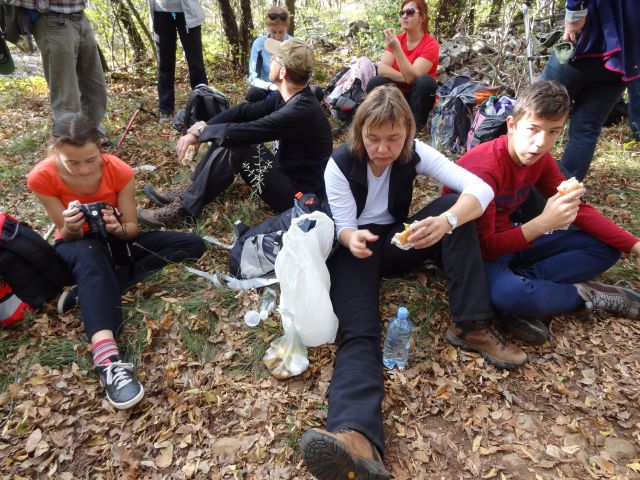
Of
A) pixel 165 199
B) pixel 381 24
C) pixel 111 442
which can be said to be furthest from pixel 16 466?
pixel 381 24

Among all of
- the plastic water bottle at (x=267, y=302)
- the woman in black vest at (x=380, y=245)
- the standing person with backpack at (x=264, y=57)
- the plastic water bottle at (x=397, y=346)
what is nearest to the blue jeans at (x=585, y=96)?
the woman in black vest at (x=380, y=245)

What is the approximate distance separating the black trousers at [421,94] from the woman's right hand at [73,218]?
12.9ft

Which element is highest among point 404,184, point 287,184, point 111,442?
point 404,184

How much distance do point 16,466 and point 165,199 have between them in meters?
2.48

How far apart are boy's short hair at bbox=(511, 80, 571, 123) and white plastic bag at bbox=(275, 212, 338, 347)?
1.44 m

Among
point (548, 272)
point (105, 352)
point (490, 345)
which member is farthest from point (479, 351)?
point (105, 352)

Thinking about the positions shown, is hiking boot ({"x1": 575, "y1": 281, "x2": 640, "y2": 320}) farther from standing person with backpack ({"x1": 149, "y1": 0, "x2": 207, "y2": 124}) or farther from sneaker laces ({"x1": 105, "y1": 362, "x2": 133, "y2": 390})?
standing person with backpack ({"x1": 149, "y1": 0, "x2": 207, "y2": 124})

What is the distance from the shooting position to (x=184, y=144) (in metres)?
3.58

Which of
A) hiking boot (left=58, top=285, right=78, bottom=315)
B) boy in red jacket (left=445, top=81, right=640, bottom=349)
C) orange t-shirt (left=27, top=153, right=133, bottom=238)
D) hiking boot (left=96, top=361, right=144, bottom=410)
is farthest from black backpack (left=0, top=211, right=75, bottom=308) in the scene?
boy in red jacket (left=445, top=81, right=640, bottom=349)

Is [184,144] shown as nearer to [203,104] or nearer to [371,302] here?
[203,104]

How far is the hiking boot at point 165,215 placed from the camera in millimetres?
3758

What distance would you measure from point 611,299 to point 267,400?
7.86 ft

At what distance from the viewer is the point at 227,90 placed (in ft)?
24.8

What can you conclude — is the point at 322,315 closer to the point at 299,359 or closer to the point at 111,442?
the point at 299,359
